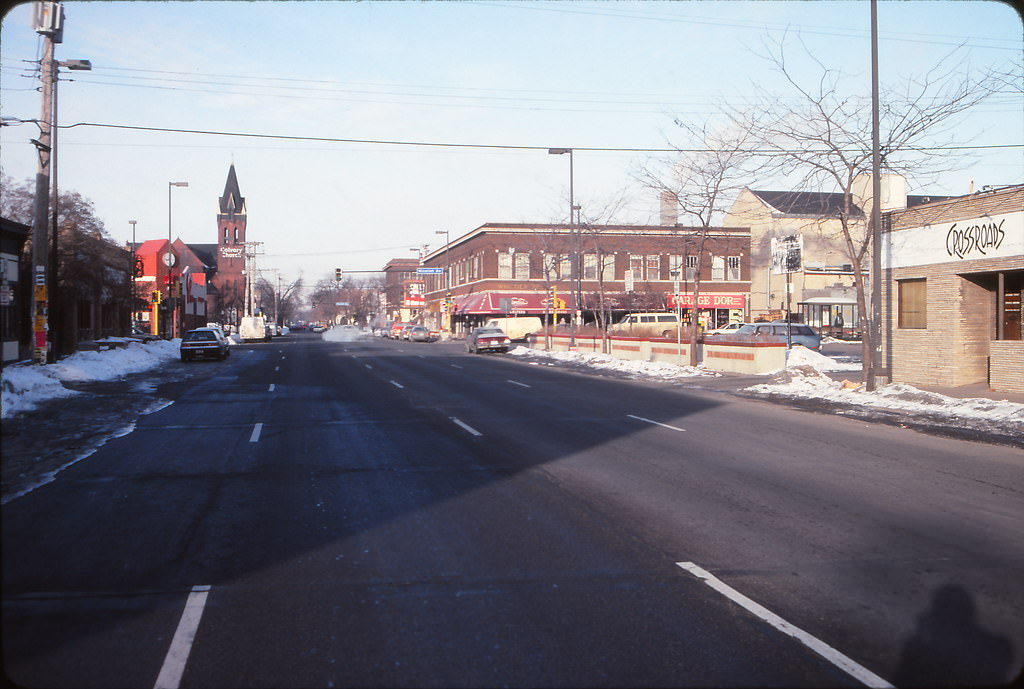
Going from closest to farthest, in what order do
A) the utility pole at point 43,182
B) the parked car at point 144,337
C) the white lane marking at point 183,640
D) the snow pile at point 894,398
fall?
the white lane marking at point 183,640 < the snow pile at point 894,398 < the utility pole at point 43,182 < the parked car at point 144,337

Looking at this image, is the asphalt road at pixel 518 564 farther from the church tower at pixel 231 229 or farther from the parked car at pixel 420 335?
the church tower at pixel 231 229

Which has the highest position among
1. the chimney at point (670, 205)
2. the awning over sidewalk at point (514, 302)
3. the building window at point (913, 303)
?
the chimney at point (670, 205)

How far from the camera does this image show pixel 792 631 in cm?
504

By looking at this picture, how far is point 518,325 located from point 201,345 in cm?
3632

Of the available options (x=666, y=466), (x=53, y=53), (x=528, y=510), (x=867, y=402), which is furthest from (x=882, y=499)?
(x=53, y=53)

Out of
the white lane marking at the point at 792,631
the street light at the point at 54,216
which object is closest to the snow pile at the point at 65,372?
the street light at the point at 54,216

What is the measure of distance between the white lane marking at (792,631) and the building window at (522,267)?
69.5 metres

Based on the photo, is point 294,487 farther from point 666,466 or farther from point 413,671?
point 413,671

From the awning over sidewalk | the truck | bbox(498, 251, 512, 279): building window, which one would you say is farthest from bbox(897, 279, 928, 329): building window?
the truck

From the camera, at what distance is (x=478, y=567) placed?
6332 mm

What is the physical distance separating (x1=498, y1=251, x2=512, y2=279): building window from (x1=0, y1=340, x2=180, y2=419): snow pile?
36.7 metres

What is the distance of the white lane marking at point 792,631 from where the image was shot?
174 inches

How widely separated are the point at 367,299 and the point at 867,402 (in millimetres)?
169047

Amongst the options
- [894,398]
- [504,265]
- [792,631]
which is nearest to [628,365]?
[894,398]
